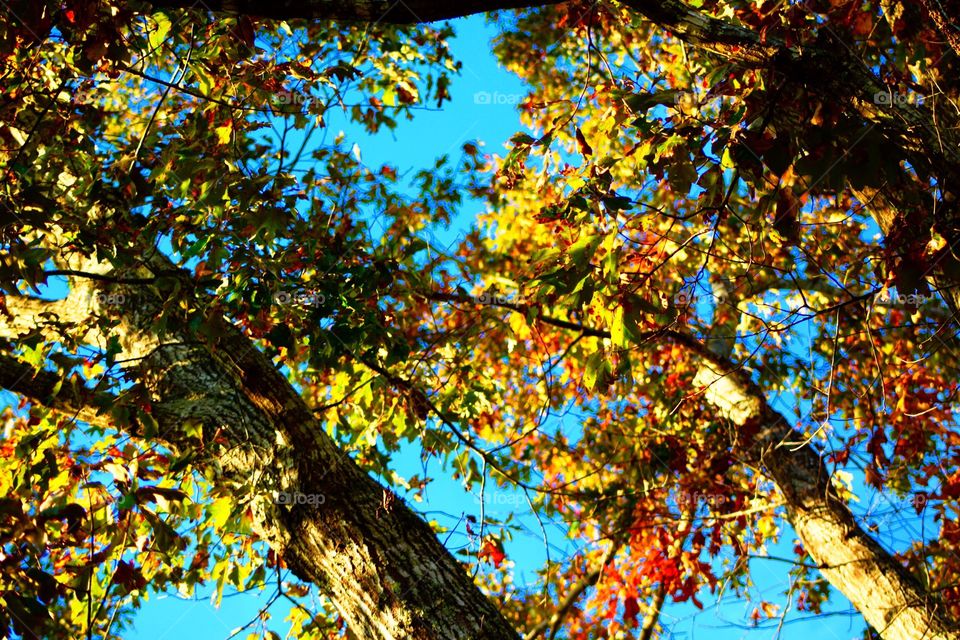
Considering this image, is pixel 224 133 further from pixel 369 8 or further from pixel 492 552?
pixel 492 552

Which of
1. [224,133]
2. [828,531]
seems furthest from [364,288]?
[828,531]

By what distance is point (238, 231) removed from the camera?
12.1 feet

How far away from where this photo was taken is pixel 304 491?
3365 mm

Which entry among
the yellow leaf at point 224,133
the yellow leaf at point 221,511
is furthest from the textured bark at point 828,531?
the yellow leaf at point 224,133

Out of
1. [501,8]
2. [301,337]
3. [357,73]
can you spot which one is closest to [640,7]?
[501,8]

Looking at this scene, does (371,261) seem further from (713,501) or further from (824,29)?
(713,501)

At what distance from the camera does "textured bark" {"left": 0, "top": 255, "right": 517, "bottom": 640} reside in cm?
306

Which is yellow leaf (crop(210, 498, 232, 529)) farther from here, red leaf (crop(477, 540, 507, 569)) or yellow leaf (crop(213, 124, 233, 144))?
yellow leaf (crop(213, 124, 233, 144))

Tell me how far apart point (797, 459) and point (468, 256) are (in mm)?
4325

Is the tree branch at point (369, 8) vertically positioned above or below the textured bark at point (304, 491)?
above

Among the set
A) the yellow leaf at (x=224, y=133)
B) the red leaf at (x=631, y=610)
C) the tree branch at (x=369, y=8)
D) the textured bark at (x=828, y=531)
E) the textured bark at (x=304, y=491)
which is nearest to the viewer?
the tree branch at (x=369, y=8)

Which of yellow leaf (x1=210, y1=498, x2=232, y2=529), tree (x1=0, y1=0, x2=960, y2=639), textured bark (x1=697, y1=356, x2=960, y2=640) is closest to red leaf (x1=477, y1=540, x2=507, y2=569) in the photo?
tree (x1=0, y1=0, x2=960, y2=639)

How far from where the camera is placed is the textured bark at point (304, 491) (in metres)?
3.06

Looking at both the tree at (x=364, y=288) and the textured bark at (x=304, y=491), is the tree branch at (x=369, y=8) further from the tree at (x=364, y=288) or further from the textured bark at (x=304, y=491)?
the textured bark at (x=304, y=491)
